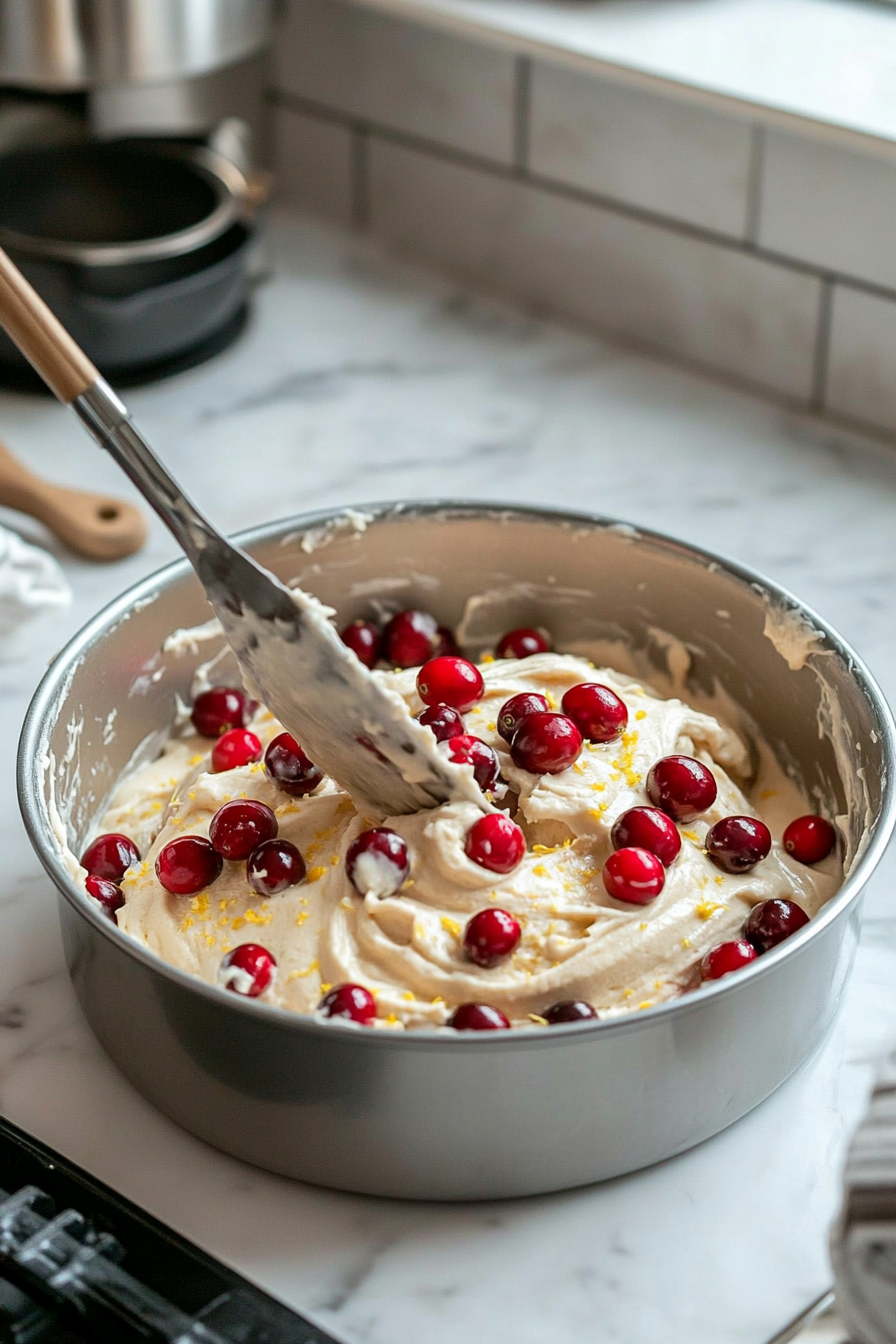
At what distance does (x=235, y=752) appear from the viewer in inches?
43.8

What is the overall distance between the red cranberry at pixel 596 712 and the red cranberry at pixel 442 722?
82 mm

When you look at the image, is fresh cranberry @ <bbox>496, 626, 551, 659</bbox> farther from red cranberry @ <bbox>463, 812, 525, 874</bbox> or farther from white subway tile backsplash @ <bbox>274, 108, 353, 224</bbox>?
white subway tile backsplash @ <bbox>274, 108, 353, 224</bbox>

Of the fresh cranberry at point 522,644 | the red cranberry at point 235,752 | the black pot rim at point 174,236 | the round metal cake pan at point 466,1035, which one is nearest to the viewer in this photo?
the round metal cake pan at point 466,1035

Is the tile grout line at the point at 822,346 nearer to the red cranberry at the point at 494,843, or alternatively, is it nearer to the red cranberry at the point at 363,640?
the red cranberry at the point at 363,640

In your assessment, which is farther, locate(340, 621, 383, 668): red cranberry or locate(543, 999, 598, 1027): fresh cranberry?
locate(340, 621, 383, 668): red cranberry

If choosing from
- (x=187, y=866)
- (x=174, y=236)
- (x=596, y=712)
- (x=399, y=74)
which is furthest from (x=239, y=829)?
(x=399, y=74)

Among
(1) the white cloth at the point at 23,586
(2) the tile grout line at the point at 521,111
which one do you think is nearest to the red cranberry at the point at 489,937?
(1) the white cloth at the point at 23,586

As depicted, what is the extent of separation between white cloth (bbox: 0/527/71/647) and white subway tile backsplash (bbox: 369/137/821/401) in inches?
28.8

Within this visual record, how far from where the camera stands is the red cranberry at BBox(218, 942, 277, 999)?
34.7 inches

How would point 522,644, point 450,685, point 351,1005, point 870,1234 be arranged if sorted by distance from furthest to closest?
point 522,644
point 450,685
point 351,1005
point 870,1234

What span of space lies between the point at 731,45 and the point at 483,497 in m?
0.56

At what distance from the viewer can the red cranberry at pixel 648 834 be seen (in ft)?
3.13

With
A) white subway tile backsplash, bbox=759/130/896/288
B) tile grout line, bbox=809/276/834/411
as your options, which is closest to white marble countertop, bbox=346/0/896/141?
white subway tile backsplash, bbox=759/130/896/288

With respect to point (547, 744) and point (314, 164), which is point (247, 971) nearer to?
point (547, 744)
